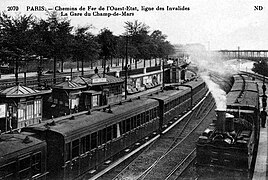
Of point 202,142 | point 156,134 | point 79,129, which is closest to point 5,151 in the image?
point 79,129

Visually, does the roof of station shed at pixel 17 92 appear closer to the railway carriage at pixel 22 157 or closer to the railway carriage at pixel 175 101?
the railway carriage at pixel 175 101

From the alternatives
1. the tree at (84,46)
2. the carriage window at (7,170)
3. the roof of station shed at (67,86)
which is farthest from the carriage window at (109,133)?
the tree at (84,46)

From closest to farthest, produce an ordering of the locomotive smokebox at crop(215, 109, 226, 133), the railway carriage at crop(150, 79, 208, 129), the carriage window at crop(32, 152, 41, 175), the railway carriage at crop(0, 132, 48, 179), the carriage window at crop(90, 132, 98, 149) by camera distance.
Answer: the railway carriage at crop(0, 132, 48, 179) → the carriage window at crop(32, 152, 41, 175) → the locomotive smokebox at crop(215, 109, 226, 133) → the carriage window at crop(90, 132, 98, 149) → the railway carriage at crop(150, 79, 208, 129)

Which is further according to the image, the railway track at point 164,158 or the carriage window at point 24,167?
the railway track at point 164,158

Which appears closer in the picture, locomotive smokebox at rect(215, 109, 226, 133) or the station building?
locomotive smokebox at rect(215, 109, 226, 133)

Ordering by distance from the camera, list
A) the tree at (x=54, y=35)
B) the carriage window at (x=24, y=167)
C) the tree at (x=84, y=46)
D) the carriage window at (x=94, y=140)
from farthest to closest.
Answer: the tree at (x=84, y=46) → the tree at (x=54, y=35) → the carriage window at (x=94, y=140) → the carriage window at (x=24, y=167)

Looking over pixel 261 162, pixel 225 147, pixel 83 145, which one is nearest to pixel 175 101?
pixel 261 162

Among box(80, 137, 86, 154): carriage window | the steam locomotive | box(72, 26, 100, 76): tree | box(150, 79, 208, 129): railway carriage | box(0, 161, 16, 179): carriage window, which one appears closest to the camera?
box(0, 161, 16, 179): carriage window

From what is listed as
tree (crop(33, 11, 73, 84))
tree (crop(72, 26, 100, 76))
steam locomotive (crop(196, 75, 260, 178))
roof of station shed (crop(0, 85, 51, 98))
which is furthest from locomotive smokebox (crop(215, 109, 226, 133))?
tree (crop(72, 26, 100, 76))

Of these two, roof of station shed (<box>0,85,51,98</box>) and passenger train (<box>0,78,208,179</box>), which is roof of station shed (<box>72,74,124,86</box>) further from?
passenger train (<box>0,78,208,179</box>)
